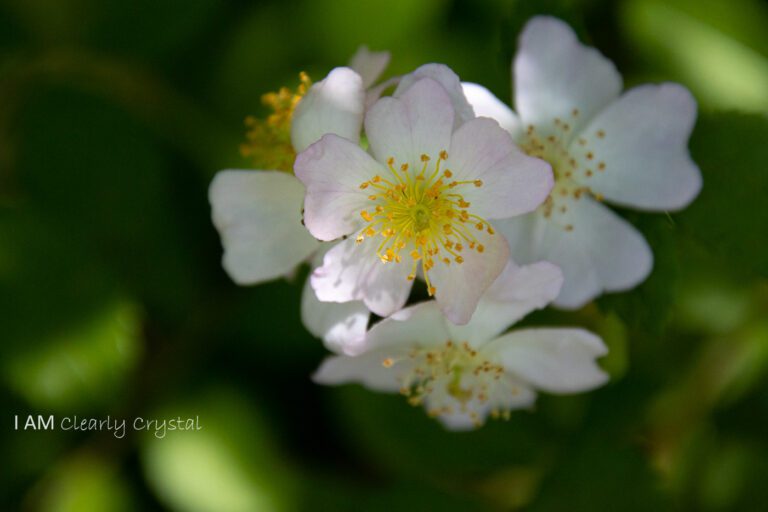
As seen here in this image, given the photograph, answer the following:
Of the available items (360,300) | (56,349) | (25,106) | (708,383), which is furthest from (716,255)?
(25,106)

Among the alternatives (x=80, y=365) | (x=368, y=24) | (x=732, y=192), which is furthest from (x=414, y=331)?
(x=368, y=24)

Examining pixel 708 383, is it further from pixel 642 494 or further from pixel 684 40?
pixel 684 40

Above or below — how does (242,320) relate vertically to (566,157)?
above

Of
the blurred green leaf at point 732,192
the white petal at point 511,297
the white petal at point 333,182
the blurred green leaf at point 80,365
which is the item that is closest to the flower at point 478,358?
the white petal at point 511,297

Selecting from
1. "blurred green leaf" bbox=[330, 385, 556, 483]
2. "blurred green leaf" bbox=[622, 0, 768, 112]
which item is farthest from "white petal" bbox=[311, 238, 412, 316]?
"blurred green leaf" bbox=[622, 0, 768, 112]

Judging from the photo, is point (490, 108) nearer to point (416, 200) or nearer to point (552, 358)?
point (416, 200)
